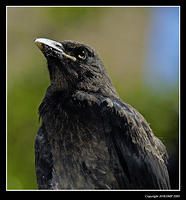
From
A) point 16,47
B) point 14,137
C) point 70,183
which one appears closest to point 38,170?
point 70,183

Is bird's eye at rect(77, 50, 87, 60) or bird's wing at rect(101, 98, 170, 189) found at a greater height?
bird's eye at rect(77, 50, 87, 60)

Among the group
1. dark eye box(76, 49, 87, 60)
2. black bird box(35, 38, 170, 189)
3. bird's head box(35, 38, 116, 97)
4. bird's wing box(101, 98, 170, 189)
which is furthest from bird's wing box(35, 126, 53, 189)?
dark eye box(76, 49, 87, 60)

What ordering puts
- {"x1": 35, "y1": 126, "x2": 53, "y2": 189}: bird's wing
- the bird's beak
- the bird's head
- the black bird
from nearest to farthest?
1. the black bird
2. the bird's beak
3. the bird's head
4. {"x1": 35, "y1": 126, "x2": 53, "y2": 189}: bird's wing

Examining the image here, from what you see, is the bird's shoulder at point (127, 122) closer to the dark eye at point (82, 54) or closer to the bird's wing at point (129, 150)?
the bird's wing at point (129, 150)

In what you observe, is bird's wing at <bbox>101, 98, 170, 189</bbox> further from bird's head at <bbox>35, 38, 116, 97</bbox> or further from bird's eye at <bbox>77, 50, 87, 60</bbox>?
bird's eye at <bbox>77, 50, 87, 60</bbox>

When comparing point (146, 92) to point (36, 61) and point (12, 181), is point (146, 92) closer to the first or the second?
point (36, 61)

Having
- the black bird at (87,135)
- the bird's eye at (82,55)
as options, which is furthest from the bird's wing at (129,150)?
the bird's eye at (82,55)
